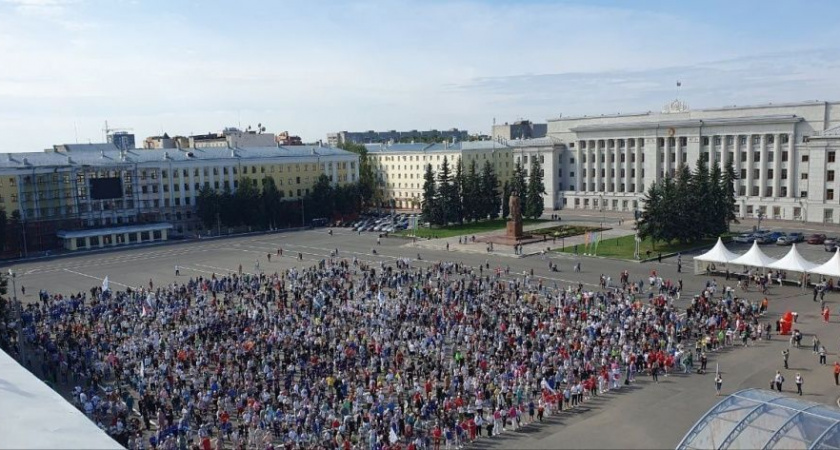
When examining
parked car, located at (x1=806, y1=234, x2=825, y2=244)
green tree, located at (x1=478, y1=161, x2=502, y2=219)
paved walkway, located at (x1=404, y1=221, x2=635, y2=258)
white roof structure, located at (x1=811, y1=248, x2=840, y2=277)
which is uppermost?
green tree, located at (x1=478, y1=161, x2=502, y2=219)

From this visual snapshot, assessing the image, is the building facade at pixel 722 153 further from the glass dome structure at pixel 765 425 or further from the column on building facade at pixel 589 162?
the glass dome structure at pixel 765 425

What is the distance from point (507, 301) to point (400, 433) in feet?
56.0

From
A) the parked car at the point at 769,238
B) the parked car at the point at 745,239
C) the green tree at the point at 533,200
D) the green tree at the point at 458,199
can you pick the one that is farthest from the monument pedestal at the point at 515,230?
the parked car at the point at 769,238

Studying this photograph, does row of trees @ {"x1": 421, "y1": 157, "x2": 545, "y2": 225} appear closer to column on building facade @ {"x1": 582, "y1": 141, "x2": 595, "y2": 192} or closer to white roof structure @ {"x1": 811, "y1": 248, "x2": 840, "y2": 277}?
column on building facade @ {"x1": 582, "y1": 141, "x2": 595, "y2": 192}

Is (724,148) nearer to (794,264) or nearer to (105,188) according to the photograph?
(794,264)

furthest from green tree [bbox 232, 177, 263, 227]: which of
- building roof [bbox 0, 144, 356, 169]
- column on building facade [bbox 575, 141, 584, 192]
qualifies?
column on building facade [bbox 575, 141, 584, 192]

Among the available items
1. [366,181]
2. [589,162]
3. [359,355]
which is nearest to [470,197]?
[589,162]

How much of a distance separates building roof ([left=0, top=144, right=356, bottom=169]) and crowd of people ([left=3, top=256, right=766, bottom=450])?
3790cm

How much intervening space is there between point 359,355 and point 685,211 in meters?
34.7

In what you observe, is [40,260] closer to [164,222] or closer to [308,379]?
[164,222]

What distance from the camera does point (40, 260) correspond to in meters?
62.8

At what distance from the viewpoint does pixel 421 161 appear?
338 ft

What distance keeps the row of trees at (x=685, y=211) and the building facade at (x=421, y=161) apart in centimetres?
3871

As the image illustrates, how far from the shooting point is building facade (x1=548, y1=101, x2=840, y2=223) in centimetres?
6700
